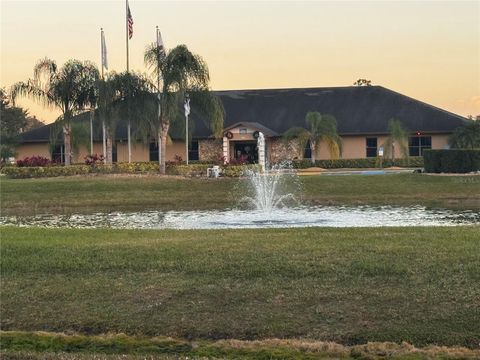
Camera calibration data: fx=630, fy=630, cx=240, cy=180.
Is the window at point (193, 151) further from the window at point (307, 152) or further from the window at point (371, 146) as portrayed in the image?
the window at point (371, 146)

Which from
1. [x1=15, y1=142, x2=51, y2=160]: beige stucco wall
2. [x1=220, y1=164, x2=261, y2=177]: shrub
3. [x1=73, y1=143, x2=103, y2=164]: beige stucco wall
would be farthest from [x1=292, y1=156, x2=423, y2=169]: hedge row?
[x1=15, y1=142, x2=51, y2=160]: beige stucco wall

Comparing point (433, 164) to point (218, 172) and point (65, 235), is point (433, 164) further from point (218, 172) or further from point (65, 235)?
point (65, 235)

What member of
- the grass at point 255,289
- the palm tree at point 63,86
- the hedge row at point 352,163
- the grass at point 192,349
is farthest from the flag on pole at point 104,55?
the grass at point 192,349

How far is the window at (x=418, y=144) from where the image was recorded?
1563 inches

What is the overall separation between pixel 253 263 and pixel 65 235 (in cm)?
435

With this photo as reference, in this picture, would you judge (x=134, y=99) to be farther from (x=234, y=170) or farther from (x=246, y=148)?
(x=246, y=148)

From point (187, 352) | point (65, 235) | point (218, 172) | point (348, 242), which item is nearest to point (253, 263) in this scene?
point (348, 242)

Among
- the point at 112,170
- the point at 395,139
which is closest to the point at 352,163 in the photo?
the point at 395,139

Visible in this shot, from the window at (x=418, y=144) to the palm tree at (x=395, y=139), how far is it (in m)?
1.67

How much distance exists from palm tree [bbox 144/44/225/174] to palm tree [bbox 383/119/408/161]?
502 inches

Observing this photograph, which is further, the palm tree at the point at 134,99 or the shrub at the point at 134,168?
the palm tree at the point at 134,99

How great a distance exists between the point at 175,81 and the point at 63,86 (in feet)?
17.8

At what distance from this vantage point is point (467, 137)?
36.6 meters

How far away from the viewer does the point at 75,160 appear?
40188 millimetres
